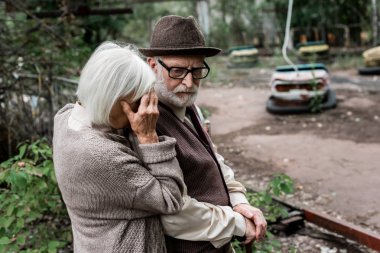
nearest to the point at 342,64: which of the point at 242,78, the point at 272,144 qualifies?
the point at 242,78

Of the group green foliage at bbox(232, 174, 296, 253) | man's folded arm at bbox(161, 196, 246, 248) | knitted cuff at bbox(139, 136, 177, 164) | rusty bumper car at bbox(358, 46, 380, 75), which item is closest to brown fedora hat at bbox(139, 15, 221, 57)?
knitted cuff at bbox(139, 136, 177, 164)

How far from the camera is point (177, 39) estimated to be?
176cm

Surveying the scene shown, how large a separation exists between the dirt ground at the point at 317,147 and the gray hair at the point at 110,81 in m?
3.10

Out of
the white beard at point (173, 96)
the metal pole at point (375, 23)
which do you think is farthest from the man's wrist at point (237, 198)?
the metal pole at point (375, 23)

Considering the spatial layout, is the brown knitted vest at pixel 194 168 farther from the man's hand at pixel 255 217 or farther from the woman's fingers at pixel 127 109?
the woman's fingers at pixel 127 109

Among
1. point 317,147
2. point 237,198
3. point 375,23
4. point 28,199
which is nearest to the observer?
point 237,198

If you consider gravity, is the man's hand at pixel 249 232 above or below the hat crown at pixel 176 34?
below

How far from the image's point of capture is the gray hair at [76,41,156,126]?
1416 millimetres

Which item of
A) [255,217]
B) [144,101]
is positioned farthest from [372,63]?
[144,101]

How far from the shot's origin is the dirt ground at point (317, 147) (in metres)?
4.53

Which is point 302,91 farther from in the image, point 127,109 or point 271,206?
point 127,109

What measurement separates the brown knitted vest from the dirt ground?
2550 mm

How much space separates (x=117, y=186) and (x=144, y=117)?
9.6 inches

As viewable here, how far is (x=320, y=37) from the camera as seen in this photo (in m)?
17.1
